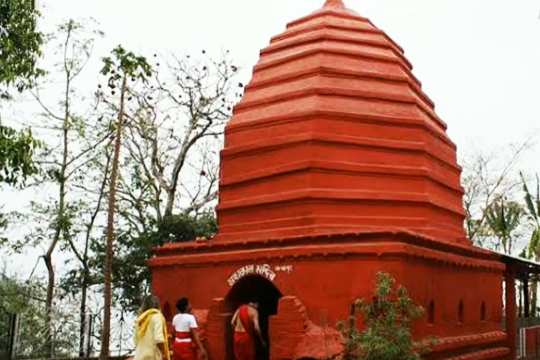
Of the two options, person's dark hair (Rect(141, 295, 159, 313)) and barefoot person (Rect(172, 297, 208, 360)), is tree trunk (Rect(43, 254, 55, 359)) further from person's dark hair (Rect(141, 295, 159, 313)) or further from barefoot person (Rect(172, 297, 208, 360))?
person's dark hair (Rect(141, 295, 159, 313))

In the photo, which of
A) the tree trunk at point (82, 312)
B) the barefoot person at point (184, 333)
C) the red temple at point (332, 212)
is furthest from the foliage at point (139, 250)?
the barefoot person at point (184, 333)

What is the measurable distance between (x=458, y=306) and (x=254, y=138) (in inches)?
162

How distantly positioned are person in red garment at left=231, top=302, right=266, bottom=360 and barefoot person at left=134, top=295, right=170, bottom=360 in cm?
239

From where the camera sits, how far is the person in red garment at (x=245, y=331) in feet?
31.9

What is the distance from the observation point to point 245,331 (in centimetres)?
973

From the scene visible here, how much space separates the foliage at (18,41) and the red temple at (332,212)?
150 inches

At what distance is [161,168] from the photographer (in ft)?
66.3

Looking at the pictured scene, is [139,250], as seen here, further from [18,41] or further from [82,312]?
[18,41]

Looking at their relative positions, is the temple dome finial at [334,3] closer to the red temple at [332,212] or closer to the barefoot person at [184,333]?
the red temple at [332,212]

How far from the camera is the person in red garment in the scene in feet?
31.9

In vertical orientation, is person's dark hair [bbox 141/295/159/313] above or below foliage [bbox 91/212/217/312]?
below

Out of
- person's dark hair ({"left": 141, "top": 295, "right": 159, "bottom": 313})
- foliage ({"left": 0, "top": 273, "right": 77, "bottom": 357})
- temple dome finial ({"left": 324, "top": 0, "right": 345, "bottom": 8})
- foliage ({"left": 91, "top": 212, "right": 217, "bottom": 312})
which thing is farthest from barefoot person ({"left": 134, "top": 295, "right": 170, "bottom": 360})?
foliage ({"left": 91, "top": 212, "right": 217, "bottom": 312})

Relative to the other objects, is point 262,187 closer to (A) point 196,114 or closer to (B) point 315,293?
(B) point 315,293

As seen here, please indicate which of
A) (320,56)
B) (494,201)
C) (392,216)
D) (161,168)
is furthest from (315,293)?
(494,201)
